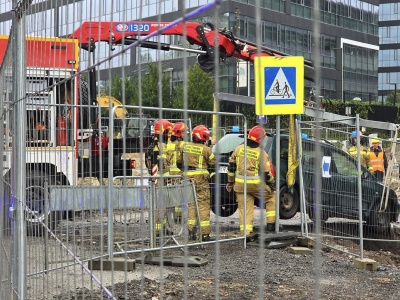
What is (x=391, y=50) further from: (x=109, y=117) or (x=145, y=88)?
(x=145, y=88)

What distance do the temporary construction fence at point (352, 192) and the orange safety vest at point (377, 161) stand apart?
20 mm

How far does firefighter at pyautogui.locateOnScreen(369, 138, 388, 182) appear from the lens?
9.30 metres

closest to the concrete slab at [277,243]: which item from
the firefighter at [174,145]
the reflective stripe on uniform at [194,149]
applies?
the reflective stripe on uniform at [194,149]

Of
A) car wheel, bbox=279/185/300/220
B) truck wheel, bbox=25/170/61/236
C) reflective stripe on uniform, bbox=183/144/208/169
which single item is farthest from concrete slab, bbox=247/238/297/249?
truck wheel, bbox=25/170/61/236

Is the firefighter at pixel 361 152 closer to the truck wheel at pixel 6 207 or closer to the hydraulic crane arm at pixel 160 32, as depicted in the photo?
the truck wheel at pixel 6 207

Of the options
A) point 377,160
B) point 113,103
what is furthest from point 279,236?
point 113,103

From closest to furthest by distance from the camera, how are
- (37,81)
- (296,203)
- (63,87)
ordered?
(63,87) < (37,81) < (296,203)

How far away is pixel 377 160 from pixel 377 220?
2.78 feet

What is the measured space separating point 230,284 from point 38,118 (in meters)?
3.34

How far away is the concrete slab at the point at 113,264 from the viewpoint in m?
2.03

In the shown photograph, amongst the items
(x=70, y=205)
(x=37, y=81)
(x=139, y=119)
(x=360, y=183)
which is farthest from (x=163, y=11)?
(x=360, y=183)

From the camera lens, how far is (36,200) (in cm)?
355

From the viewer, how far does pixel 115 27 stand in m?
2.03

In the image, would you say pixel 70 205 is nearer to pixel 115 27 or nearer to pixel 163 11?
pixel 115 27
